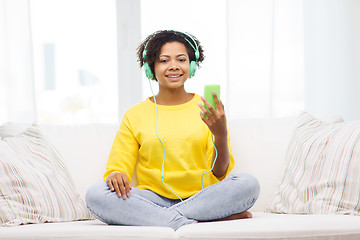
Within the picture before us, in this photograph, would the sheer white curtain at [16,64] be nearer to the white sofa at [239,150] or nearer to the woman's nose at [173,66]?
the white sofa at [239,150]

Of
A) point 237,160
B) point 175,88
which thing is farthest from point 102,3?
point 237,160

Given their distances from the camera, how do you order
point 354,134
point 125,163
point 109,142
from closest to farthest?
point 354,134
point 125,163
point 109,142

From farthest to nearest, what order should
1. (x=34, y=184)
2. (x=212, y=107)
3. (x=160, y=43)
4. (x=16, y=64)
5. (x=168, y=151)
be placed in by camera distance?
(x=16, y=64)
(x=160, y=43)
(x=168, y=151)
(x=34, y=184)
(x=212, y=107)

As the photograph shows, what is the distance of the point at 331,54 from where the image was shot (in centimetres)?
303

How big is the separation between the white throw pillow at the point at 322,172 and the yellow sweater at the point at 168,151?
0.23 metres

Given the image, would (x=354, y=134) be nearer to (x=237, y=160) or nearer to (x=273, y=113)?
(x=237, y=160)

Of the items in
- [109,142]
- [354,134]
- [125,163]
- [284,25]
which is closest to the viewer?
[354,134]

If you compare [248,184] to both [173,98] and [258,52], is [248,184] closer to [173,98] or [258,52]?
[173,98]

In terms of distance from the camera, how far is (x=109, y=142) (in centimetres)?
202

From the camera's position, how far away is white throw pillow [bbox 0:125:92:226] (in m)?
1.65

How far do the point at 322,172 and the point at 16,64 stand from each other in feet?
5.90

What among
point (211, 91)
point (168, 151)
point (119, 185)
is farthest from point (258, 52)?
point (119, 185)

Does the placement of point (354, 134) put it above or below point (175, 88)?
below

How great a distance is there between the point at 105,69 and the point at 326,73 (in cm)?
130
